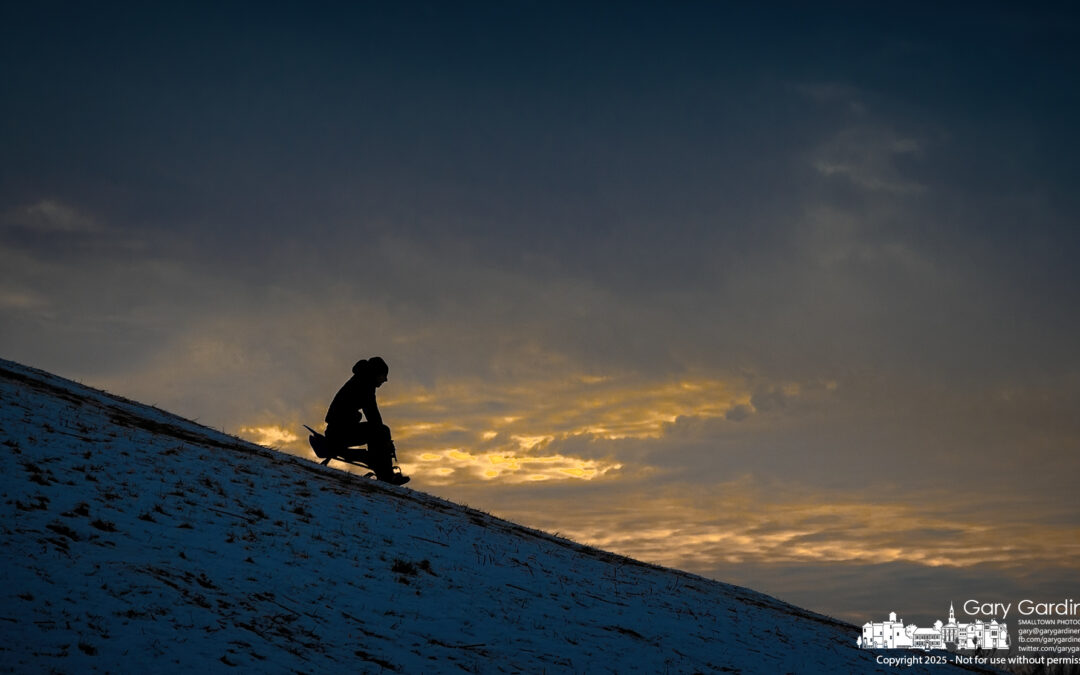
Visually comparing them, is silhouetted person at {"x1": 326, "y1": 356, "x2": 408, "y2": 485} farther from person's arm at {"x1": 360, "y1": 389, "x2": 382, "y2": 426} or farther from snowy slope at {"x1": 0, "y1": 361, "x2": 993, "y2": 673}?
snowy slope at {"x1": 0, "y1": 361, "x2": 993, "y2": 673}

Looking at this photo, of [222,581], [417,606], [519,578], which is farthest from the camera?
[519,578]

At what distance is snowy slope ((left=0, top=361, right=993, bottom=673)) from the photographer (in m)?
9.36

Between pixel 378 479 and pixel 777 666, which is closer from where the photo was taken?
pixel 777 666

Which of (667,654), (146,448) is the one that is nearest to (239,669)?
(667,654)

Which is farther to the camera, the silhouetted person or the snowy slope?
the silhouetted person

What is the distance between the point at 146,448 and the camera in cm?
1634

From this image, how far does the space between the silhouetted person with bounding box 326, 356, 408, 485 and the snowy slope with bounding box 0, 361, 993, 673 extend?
1.94m

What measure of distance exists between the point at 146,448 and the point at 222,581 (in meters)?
6.28

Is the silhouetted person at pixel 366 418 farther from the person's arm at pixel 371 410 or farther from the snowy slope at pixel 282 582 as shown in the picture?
the snowy slope at pixel 282 582

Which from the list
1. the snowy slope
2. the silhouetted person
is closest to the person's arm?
the silhouetted person

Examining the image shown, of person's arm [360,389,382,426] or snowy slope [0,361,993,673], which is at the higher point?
person's arm [360,389,382,426]

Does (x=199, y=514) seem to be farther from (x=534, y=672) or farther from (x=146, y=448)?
(x=534, y=672)

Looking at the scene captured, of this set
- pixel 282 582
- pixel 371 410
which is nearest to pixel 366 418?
pixel 371 410

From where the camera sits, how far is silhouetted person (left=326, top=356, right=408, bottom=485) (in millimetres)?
22141
